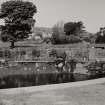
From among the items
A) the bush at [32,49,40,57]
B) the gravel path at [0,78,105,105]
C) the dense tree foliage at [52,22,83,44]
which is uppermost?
the dense tree foliage at [52,22,83,44]

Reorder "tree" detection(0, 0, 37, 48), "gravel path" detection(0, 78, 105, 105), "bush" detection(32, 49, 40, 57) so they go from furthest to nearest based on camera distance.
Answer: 1. "tree" detection(0, 0, 37, 48)
2. "bush" detection(32, 49, 40, 57)
3. "gravel path" detection(0, 78, 105, 105)

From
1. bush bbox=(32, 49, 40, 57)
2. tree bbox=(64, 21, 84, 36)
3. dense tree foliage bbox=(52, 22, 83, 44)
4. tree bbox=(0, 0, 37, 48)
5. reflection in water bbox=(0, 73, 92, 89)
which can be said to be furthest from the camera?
tree bbox=(64, 21, 84, 36)

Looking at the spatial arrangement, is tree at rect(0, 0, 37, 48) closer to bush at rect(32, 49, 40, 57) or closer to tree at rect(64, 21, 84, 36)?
bush at rect(32, 49, 40, 57)

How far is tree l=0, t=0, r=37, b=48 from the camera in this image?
47.8 m

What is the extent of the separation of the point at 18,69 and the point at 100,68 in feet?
33.8

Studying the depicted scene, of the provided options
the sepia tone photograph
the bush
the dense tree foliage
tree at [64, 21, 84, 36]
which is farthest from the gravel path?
tree at [64, 21, 84, 36]

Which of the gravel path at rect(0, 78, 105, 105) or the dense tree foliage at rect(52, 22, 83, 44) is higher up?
the dense tree foliage at rect(52, 22, 83, 44)

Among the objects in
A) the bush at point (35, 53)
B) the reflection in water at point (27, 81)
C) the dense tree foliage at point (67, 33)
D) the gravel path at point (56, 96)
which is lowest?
the reflection in water at point (27, 81)

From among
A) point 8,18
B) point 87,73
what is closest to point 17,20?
point 8,18

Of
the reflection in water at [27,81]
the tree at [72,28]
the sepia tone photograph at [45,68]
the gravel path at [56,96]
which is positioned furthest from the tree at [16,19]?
the gravel path at [56,96]

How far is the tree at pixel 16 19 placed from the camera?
1880 inches

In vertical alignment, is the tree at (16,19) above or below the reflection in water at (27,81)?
above

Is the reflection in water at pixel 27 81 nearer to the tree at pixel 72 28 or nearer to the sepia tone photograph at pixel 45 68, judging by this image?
the sepia tone photograph at pixel 45 68

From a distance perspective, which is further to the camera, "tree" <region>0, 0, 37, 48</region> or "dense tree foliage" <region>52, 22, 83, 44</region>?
"dense tree foliage" <region>52, 22, 83, 44</region>
